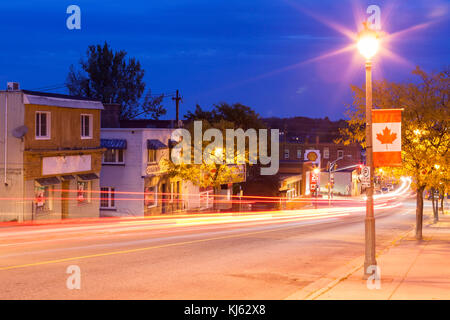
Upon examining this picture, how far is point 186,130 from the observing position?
1805 inches

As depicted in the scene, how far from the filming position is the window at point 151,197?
42.0 metres

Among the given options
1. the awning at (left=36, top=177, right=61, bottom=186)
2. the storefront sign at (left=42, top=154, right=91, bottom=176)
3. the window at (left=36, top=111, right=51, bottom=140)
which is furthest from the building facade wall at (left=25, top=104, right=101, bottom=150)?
the awning at (left=36, top=177, right=61, bottom=186)

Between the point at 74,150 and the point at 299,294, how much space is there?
2525cm

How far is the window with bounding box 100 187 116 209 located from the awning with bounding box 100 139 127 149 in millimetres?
3568

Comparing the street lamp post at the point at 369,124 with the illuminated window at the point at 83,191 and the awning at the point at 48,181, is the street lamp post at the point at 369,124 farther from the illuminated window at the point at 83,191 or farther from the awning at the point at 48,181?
the illuminated window at the point at 83,191

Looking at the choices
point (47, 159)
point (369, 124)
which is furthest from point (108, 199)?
point (369, 124)

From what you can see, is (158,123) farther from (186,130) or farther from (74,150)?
(74,150)

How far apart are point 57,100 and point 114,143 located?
9.62m

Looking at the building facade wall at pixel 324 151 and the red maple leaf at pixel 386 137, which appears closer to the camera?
the red maple leaf at pixel 386 137

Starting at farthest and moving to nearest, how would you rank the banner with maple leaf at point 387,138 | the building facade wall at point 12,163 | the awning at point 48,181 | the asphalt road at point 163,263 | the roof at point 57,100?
1. the awning at point 48,181
2. the roof at point 57,100
3. the building facade wall at point 12,163
4. the banner with maple leaf at point 387,138
5. the asphalt road at point 163,263

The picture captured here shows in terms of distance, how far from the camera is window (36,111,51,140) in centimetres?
3060

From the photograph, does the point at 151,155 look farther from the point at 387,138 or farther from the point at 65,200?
the point at 387,138

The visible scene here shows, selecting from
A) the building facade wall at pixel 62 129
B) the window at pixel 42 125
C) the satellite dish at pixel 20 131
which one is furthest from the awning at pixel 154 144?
the satellite dish at pixel 20 131

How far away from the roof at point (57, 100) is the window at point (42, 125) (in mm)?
729
